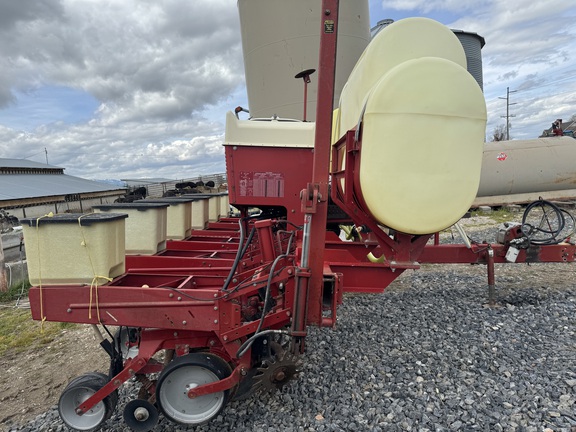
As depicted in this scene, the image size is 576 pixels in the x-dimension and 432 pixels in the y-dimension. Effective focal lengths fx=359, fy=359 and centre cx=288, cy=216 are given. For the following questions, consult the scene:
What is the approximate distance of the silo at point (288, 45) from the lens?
23.4 feet

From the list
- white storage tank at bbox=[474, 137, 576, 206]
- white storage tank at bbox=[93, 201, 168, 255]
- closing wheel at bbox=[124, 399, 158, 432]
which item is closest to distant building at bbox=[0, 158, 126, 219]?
white storage tank at bbox=[93, 201, 168, 255]

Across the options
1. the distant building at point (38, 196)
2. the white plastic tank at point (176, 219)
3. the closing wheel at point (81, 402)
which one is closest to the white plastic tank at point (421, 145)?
the closing wheel at point (81, 402)

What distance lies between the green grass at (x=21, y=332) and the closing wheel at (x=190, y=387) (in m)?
2.53

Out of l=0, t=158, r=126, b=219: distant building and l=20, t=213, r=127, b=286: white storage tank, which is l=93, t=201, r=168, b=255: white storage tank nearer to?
l=20, t=213, r=127, b=286: white storage tank

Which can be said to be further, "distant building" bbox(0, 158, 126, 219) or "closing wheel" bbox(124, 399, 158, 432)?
"distant building" bbox(0, 158, 126, 219)

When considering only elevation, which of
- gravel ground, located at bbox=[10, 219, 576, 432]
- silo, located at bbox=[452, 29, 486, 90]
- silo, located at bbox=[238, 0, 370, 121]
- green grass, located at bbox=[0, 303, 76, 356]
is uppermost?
silo, located at bbox=[452, 29, 486, 90]

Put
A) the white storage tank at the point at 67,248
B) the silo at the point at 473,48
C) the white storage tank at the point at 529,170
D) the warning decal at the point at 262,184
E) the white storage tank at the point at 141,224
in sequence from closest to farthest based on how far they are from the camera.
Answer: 1. the white storage tank at the point at 67,248
2. the white storage tank at the point at 141,224
3. the warning decal at the point at 262,184
4. the white storage tank at the point at 529,170
5. the silo at the point at 473,48

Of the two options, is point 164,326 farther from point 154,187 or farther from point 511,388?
point 154,187

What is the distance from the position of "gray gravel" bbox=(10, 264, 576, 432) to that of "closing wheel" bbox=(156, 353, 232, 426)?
0.20m

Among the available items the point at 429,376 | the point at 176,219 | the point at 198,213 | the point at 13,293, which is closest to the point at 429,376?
the point at 429,376

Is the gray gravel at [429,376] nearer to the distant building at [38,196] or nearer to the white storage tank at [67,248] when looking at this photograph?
the white storage tank at [67,248]

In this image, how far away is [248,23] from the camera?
7582mm

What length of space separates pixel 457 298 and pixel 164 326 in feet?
12.1

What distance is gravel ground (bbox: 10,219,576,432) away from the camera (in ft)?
7.61
